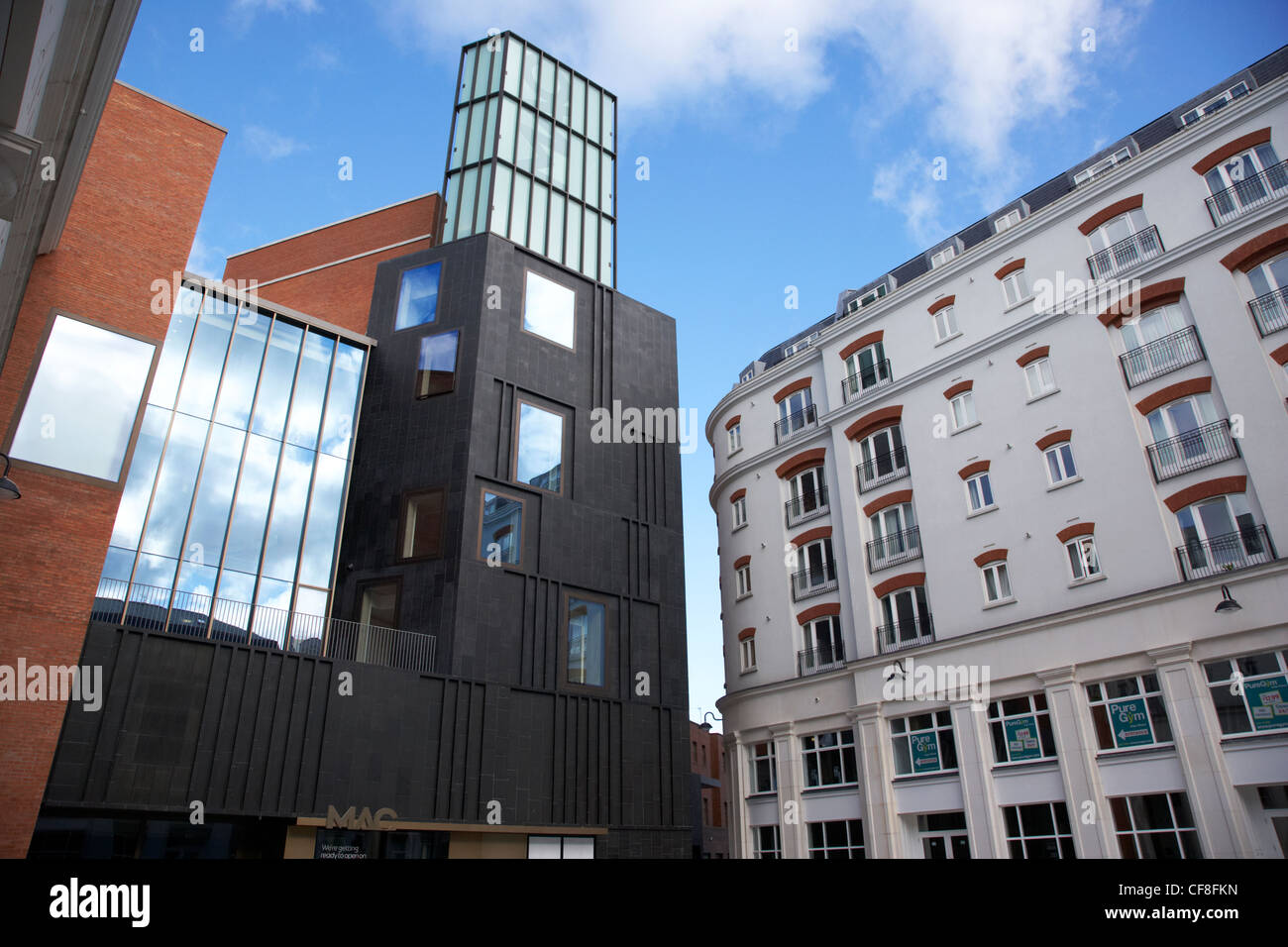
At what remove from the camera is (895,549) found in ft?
103

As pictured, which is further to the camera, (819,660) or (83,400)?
(819,660)

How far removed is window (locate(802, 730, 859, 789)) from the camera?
30.4 meters

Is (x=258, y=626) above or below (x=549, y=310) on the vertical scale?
below

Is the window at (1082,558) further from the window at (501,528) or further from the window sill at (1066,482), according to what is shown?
the window at (501,528)

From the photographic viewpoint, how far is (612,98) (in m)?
37.4

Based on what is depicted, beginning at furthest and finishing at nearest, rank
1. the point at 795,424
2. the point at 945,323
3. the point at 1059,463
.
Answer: the point at 795,424, the point at 945,323, the point at 1059,463

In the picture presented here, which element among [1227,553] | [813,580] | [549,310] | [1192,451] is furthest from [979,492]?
[549,310]

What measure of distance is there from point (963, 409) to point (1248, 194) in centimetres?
1049

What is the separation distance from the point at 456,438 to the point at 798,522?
638 inches

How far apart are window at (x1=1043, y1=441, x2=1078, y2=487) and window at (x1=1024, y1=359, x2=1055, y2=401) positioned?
2.04 m

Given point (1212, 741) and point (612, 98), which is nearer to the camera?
point (1212, 741)

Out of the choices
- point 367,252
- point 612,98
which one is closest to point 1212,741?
point 612,98

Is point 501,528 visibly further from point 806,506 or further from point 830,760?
point 830,760
